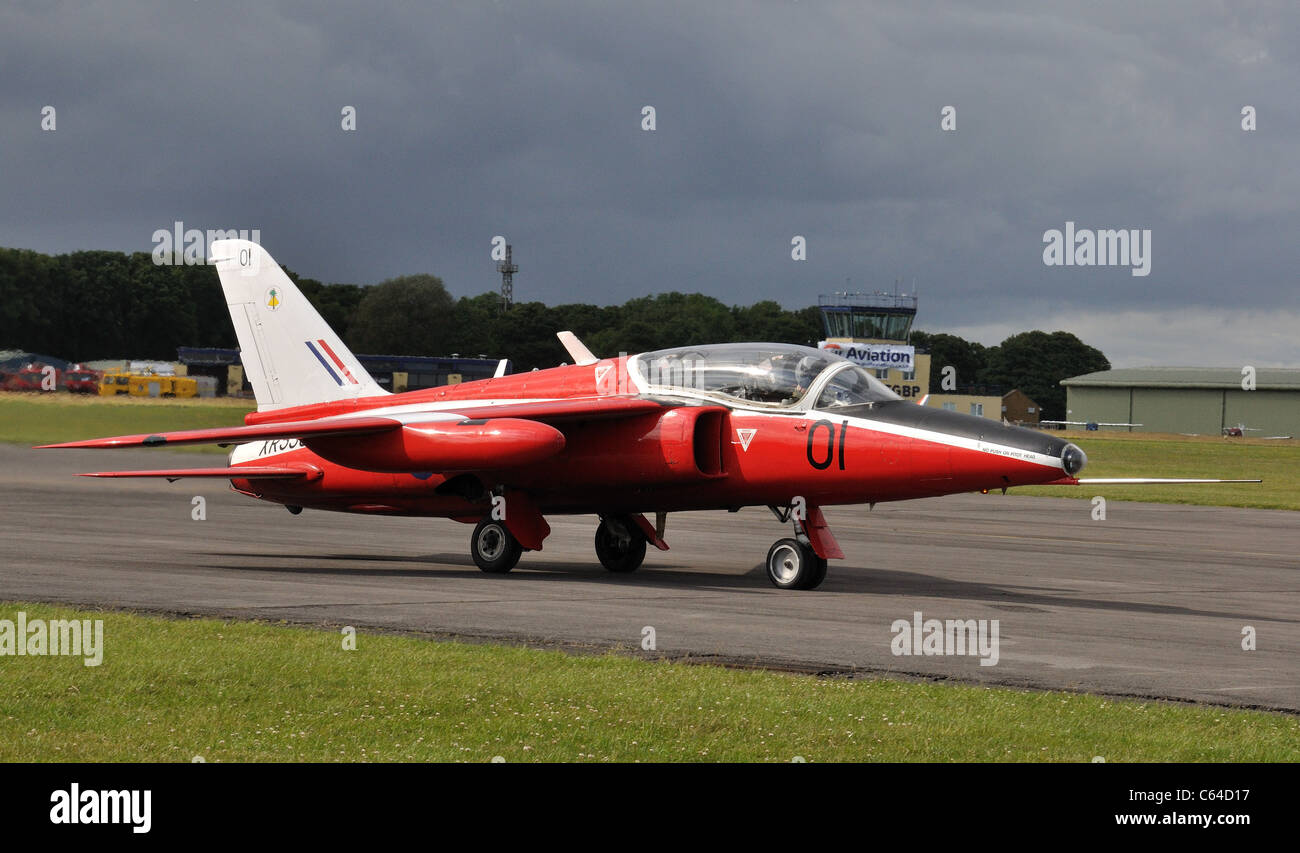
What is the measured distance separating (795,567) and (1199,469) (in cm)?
6019

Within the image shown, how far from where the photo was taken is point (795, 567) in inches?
676

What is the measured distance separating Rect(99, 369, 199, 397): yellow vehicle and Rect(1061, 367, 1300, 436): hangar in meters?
88.6

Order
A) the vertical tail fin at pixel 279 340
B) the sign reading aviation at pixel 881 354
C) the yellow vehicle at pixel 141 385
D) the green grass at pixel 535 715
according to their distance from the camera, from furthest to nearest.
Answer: the sign reading aviation at pixel 881 354
the yellow vehicle at pixel 141 385
the vertical tail fin at pixel 279 340
the green grass at pixel 535 715

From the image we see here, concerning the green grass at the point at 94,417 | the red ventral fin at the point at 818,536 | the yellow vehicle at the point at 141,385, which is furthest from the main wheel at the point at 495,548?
the yellow vehicle at the point at 141,385

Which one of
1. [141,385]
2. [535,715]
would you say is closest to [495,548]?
[535,715]

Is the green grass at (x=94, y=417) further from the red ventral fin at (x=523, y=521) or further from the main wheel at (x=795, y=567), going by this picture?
the main wheel at (x=795, y=567)

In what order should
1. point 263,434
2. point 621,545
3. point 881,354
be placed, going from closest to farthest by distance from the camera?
point 263,434, point 621,545, point 881,354

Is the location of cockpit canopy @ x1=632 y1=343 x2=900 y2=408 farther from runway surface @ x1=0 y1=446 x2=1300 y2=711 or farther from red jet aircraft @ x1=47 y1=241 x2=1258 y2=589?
runway surface @ x1=0 y1=446 x2=1300 y2=711

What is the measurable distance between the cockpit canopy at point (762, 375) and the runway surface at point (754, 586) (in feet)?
7.92

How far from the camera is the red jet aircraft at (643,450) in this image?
1616 cm

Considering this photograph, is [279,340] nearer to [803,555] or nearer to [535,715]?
[803,555]
